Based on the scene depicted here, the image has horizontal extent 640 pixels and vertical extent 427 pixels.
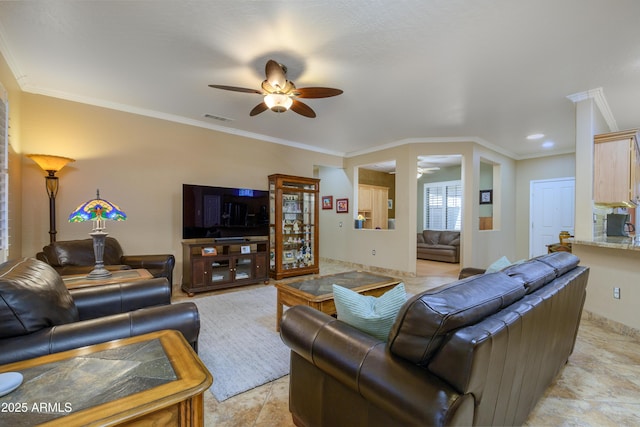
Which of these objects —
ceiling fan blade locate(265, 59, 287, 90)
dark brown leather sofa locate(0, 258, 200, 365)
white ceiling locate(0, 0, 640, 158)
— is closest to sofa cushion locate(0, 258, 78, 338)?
dark brown leather sofa locate(0, 258, 200, 365)

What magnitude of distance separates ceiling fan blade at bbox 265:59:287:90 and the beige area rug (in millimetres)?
2311

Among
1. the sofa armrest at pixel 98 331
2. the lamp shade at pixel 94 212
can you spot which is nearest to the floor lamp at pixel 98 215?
the lamp shade at pixel 94 212

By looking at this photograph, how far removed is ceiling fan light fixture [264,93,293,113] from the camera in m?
2.77

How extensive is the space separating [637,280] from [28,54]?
6118 mm

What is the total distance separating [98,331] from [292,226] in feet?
13.6

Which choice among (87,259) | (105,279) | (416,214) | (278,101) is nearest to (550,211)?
A: (416,214)

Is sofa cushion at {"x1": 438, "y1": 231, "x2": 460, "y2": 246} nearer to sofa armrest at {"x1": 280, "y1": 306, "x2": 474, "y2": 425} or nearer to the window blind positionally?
the window blind

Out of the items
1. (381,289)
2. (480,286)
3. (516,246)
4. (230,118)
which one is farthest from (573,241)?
(230,118)

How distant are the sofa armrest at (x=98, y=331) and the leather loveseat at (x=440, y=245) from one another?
6.64 meters

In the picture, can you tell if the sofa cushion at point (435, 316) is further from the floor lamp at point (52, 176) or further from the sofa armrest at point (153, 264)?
the floor lamp at point (52, 176)

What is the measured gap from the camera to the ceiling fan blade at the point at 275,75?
2414 millimetres

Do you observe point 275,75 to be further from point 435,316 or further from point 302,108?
point 435,316

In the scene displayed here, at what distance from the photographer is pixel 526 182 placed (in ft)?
21.4

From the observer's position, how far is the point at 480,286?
1185mm
